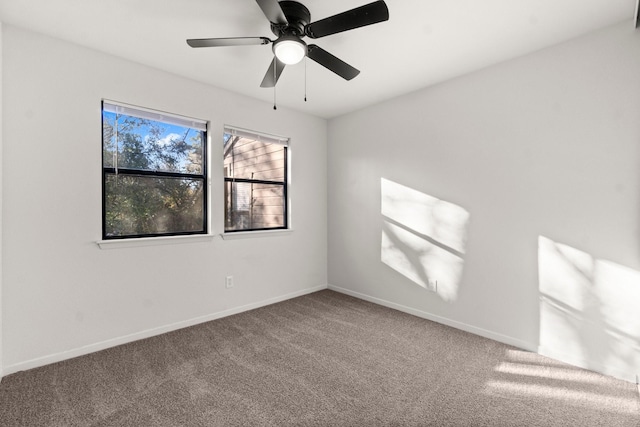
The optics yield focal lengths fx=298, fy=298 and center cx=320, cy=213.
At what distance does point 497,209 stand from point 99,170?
11.7ft

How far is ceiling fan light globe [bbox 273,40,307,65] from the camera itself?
1.89 metres

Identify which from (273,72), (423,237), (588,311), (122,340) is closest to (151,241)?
(122,340)

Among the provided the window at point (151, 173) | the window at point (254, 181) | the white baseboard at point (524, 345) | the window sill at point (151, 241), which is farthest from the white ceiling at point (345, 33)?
the white baseboard at point (524, 345)

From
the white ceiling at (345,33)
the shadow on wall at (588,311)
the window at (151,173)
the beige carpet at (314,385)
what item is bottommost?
the beige carpet at (314,385)

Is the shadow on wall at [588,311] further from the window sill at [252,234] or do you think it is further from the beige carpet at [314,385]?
the window sill at [252,234]

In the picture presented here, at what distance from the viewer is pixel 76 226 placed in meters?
2.47

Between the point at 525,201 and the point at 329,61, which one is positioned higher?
the point at 329,61

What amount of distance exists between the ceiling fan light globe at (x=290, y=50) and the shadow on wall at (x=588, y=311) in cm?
243

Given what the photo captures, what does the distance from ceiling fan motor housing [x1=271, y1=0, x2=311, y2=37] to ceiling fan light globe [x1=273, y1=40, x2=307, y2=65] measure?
110 mm

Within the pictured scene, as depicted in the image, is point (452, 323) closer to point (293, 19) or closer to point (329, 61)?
point (329, 61)

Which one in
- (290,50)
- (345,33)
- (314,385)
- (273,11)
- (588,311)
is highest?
(345,33)

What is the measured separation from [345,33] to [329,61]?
1.17ft

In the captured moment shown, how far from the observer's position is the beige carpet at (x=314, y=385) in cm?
178

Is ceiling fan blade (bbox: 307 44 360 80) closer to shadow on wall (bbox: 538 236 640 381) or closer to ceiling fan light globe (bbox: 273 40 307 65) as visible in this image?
ceiling fan light globe (bbox: 273 40 307 65)
